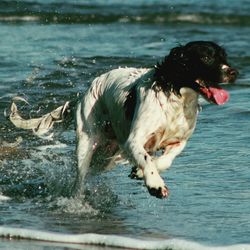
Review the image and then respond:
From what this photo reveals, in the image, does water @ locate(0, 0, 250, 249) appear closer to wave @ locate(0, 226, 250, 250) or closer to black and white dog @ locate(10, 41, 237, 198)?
wave @ locate(0, 226, 250, 250)

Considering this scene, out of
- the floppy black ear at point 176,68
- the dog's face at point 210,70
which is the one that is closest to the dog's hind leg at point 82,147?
the floppy black ear at point 176,68

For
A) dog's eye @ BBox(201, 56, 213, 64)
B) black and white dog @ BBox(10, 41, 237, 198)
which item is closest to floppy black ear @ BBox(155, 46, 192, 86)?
black and white dog @ BBox(10, 41, 237, 198)

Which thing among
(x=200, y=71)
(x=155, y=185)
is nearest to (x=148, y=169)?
(x=155, y=185)

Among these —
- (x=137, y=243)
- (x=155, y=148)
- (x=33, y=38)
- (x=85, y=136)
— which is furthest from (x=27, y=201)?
(x=33, y=38)

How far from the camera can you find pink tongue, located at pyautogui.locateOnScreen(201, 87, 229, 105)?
7.68 m

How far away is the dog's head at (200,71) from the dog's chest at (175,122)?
0.10 m

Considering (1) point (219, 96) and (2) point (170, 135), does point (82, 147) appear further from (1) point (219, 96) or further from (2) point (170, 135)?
(1) point (219, 96)

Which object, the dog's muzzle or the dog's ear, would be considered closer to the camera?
the dog's muzzle

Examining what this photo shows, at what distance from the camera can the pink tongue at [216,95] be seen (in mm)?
7684

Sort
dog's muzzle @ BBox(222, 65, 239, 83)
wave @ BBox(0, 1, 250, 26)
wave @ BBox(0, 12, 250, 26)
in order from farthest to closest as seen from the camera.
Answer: wave @ BBox(0, 1, 250, 26), wave @ BBox(0, 12, 250, 26), dog's muzzle @ BBox(222, 65, 239, 83)

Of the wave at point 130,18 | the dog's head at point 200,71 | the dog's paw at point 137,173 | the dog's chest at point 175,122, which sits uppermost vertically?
the dog's head at point 200,71

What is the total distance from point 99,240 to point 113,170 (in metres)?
2.43

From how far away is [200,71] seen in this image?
7.77 metres

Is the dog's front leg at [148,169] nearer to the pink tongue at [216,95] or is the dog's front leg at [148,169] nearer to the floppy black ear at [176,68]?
the floppy black ear at [176,68]
